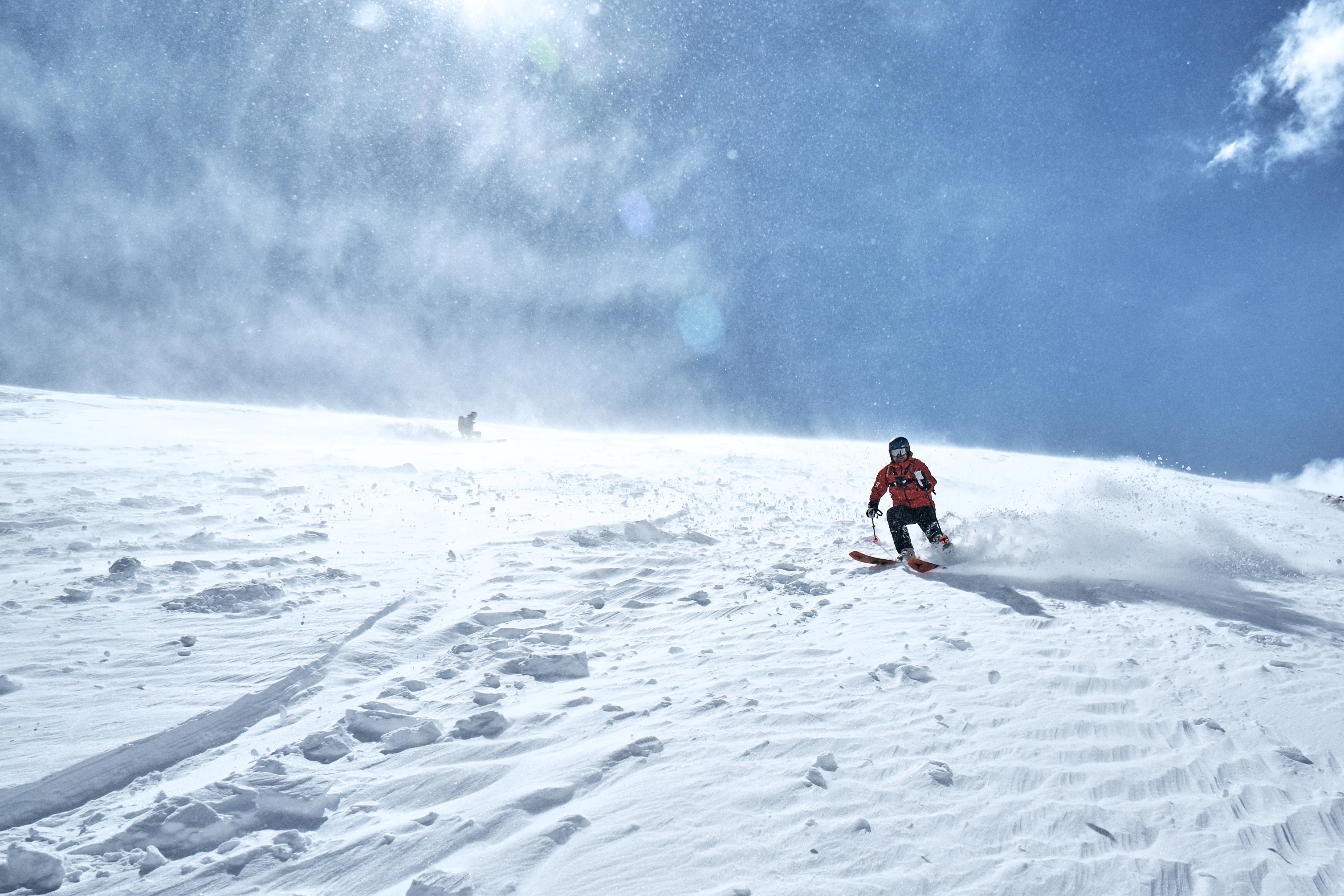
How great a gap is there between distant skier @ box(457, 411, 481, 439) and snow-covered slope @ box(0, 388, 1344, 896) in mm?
17798

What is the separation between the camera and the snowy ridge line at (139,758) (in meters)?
3.26

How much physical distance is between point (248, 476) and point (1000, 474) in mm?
27472

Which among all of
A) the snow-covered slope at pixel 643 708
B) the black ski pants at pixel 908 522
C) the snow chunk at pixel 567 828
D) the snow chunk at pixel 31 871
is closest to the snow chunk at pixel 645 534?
the snow-covered slope at pixel 643 708

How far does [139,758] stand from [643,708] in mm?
3427

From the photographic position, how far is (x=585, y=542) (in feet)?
33.1

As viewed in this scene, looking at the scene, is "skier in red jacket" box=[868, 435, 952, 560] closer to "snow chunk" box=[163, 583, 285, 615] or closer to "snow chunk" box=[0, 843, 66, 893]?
"snow chunk" box=[163, 583, 285, 615]

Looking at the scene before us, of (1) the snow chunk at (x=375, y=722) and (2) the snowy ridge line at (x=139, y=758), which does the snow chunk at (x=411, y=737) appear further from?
(2) the snowy ridge line at (x=139, y=758)

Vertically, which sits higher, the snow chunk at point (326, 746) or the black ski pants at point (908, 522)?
the black ski pants at point (908, 522)

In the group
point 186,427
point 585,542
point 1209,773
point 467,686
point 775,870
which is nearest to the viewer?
point 775,870

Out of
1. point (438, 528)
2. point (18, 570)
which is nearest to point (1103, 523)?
point (438, 528)

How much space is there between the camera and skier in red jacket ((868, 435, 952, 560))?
9.82m

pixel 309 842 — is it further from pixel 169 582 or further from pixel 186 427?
pixel 186 427

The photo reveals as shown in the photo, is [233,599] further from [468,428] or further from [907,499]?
[468,428]

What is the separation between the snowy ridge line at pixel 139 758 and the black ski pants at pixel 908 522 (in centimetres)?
869
